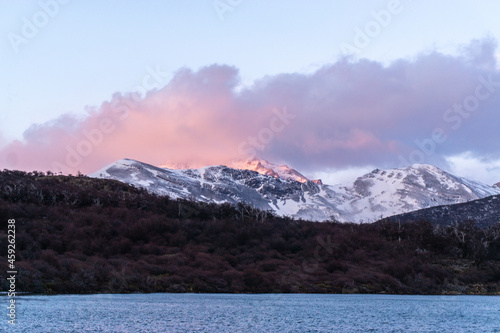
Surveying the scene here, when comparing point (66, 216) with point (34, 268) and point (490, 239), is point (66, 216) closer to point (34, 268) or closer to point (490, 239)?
point (34, 268)

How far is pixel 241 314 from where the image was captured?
6069 centimetres

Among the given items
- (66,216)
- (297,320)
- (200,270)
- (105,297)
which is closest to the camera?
(297,320)

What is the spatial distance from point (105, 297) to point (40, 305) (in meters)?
15.1

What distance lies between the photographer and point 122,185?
6462 inches

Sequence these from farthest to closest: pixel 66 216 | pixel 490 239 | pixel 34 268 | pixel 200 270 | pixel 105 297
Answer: pixel 490 239
pixel 66 216
pixel 200 270
pixel 34 268
pixel 105 297

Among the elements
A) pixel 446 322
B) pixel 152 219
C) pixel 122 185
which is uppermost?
→ pixel 122 185

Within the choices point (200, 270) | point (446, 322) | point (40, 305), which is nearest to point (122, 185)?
point (200, 270)

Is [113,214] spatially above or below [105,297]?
above

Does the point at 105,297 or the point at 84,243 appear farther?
the point at 84,243

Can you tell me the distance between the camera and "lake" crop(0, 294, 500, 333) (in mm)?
50156

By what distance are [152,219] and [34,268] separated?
39.0m

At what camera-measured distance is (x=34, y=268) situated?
265 feet

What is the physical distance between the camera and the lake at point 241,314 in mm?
50156

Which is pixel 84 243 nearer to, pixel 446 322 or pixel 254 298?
pixel 254 298
